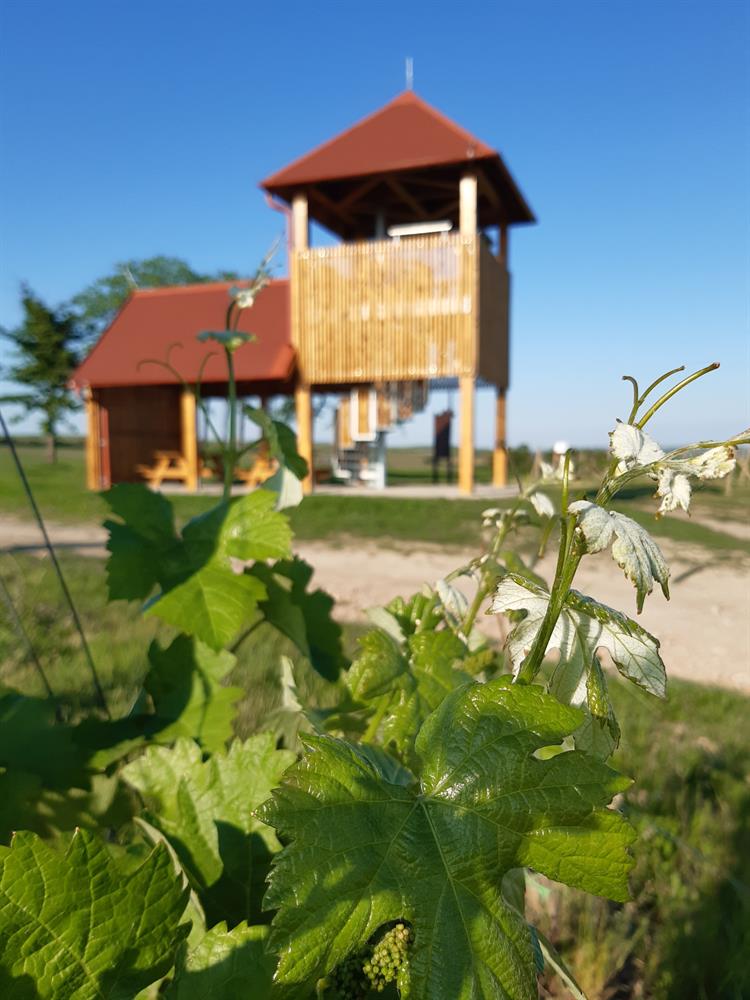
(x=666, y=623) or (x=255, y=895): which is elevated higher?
(x=255, y=895)

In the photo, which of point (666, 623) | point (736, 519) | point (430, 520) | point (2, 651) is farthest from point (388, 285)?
point (2, 651)

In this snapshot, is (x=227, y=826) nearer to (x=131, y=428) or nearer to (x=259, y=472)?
(x=259, y=472)

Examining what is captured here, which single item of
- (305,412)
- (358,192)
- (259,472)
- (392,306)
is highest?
(358,192)

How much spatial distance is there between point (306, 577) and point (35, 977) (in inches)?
34.6

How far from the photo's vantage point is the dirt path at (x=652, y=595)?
14.6ft

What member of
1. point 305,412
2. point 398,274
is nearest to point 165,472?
point 305,412

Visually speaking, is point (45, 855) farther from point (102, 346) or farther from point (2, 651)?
point (102, 346)

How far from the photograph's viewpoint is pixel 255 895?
0.77m

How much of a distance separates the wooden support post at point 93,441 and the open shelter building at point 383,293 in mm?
33

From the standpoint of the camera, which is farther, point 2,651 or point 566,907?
point 2,651

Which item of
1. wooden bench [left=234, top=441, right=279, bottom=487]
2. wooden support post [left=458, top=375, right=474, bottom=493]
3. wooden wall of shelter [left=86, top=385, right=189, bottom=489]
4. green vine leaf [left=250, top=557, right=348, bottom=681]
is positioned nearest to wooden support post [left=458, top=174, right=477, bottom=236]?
wooden support post [left=458, top=375, right=474, bottom=493]

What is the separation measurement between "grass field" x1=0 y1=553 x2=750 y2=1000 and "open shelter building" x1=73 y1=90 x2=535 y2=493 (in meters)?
8.52

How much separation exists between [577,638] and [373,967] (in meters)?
0.30

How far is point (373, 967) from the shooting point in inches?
21.1
